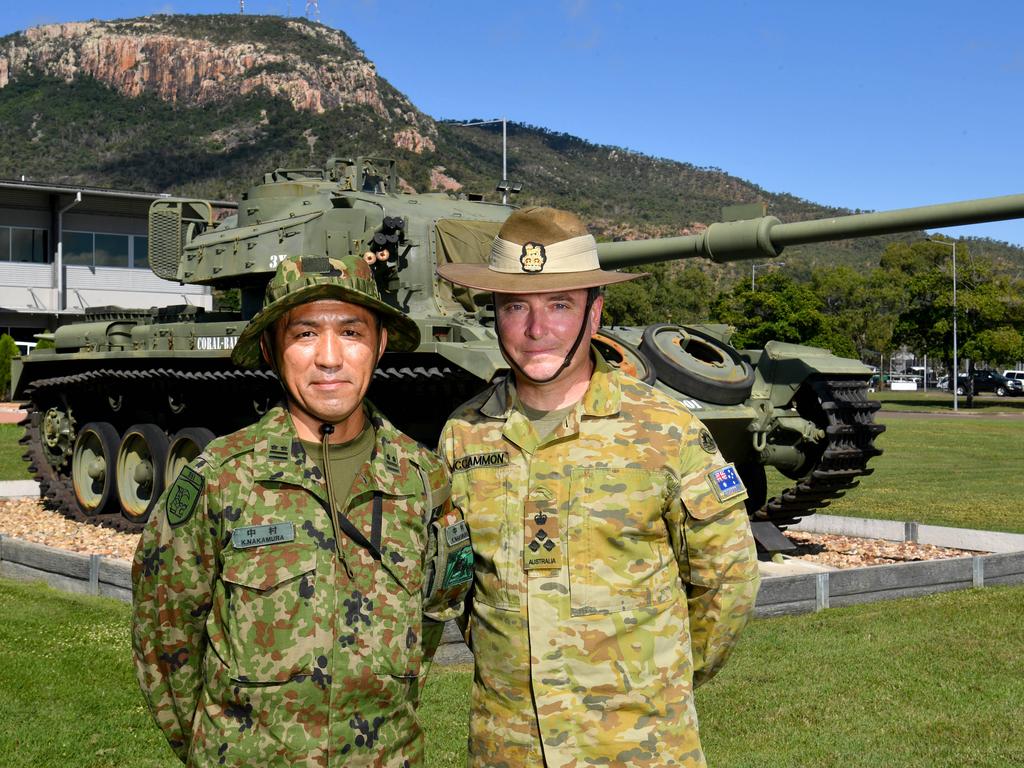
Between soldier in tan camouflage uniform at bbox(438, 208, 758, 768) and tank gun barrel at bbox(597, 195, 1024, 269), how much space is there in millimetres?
6157

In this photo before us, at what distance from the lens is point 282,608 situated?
2.92 m

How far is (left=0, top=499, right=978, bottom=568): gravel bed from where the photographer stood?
11.3 m

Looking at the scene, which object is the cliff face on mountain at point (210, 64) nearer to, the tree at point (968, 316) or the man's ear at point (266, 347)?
the tree at point (968, 316)

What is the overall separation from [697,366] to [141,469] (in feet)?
21.8

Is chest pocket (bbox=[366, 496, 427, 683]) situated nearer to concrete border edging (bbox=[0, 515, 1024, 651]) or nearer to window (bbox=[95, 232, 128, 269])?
concrete border edging (bbox=[0, 515, 1024, 651])

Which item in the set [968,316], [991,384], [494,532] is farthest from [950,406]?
[494,532]

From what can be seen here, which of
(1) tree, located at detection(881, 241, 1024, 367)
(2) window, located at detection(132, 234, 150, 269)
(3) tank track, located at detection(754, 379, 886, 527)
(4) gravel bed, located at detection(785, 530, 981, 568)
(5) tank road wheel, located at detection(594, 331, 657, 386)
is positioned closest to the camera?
(5) tank road wheel, located at detection(594, 331, 657, 386)

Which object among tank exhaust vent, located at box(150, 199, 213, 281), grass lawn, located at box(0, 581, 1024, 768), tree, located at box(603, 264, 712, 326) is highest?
tree, located at box(603, 264, 712, 326)

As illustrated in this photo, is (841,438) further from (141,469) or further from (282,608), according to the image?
(282,608)

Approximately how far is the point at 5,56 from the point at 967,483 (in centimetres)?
11382

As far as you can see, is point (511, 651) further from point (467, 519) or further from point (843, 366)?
point (843, 366)

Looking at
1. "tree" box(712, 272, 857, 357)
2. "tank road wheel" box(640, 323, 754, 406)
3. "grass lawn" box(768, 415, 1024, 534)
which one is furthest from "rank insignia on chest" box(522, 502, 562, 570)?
"tree" box(712, 272, 857, 357)

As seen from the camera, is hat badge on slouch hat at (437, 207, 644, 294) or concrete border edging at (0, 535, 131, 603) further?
concrete border edging at (0, 535, 131, 603)

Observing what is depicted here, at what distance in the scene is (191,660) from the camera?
3.07m
